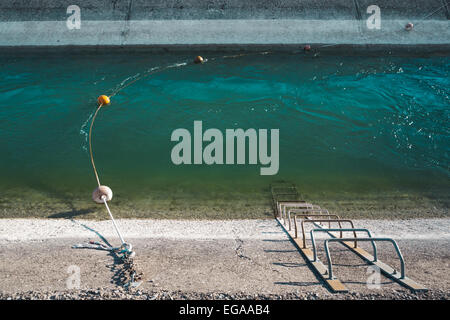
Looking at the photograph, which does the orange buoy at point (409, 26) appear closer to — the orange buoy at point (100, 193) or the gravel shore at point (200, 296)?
the gravel shore at point (200, 296)

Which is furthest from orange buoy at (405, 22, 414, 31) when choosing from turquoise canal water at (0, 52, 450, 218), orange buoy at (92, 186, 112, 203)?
orange buoy at (92, 186, 112, 203)

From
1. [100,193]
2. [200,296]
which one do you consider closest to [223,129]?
[100,193]

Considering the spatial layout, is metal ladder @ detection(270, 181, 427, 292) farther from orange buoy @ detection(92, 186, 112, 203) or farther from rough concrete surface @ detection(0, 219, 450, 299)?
orange buoy @ detection(92, 186, 112, 203)

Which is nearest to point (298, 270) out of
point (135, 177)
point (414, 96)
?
point (135, 177)

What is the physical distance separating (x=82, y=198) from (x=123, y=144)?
2.65 metres

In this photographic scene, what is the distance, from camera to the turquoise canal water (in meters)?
8.28

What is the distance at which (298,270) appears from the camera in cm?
466

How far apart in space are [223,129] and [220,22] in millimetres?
9015

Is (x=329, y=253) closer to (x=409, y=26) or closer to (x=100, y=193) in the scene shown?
(x=100, y=193)

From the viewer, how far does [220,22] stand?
57.2ft

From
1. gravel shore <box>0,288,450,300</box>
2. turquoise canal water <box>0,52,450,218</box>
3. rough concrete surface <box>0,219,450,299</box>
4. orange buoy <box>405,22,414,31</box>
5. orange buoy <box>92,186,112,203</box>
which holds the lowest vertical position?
gravel shore <box>0,288,450,300</box>

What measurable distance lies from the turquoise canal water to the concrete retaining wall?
1.17 metres

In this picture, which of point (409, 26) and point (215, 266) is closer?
point (215, 266)

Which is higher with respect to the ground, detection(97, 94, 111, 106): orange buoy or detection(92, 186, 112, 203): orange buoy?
detection(97, 94, 111, 106): orange buoy
